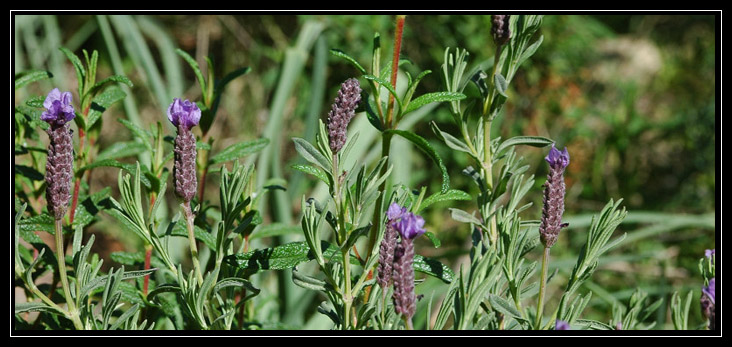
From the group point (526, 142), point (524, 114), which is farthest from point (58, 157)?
point (524, 114)

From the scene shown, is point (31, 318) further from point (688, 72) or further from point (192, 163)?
point (688, 72)

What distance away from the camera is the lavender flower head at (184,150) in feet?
1.84

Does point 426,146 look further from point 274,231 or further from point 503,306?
point 274,231

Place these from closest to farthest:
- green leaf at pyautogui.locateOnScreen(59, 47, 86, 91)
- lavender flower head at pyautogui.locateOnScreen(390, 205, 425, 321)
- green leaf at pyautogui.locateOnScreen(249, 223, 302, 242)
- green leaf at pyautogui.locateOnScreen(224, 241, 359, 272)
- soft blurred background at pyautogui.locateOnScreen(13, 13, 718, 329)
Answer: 1. lavender flower head at pyautogui.locateOnScreen(390, 205, 425, 321)
2. green leaf at pyautogui.locateOnScreen(224, 241, 359, 272)
3. green leaf at pyautogui.locateOnScreen(59, 47, 86, 91)
4. green leaf at pyautogui.locateOnScreen(249, 223, 302, 242)
5. soft blurred background at pyautogui.locateOnScreen(13, 13, 718, 329)

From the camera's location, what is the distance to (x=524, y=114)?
203 centimetres

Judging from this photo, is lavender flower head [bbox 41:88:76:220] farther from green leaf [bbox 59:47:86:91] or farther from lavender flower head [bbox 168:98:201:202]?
green leaf [bbox 59:47:86:91]

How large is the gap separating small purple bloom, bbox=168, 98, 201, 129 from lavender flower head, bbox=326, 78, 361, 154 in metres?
0.10

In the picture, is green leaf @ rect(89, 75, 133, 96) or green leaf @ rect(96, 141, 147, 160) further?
green leaf @ rect(96, 141, 147, 160)

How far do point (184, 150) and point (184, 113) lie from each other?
34 mm

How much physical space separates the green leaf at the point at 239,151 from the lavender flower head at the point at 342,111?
276 mm

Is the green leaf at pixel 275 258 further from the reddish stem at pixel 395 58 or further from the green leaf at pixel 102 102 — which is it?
the green leaf at pixel 102 102

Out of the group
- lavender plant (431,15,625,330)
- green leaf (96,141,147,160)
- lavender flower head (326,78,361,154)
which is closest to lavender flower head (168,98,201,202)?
lavender flower head (326,78,361,154)

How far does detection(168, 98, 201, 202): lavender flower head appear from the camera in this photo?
1.84 feet

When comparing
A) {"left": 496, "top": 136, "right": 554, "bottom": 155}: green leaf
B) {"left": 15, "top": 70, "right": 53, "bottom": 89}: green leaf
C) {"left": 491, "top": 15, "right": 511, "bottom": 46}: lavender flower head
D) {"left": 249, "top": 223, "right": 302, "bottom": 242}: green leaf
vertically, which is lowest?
{"left": 249, "top": 223, "right": 302, "bottom": 242}: green leaf
